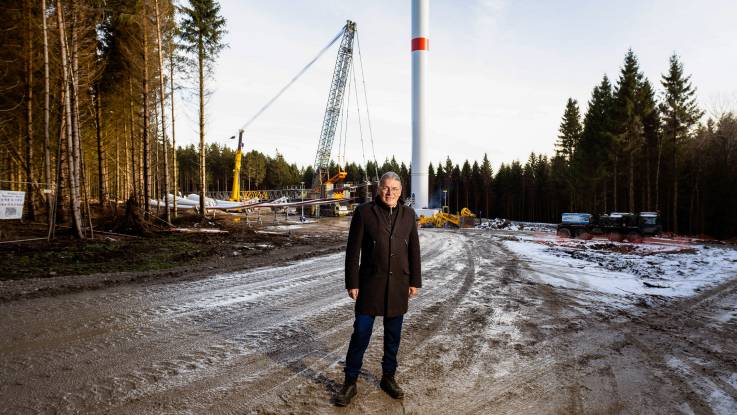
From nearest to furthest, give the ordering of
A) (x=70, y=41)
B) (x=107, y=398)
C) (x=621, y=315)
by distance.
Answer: (x=107, y=398) → (x=621, y=315) → (x=70, y=41)

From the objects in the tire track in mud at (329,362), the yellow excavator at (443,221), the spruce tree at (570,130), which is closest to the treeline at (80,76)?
the tire track in mud at (329,362)

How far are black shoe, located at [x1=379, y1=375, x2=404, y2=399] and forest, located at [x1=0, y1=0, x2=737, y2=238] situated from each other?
12.2 meters

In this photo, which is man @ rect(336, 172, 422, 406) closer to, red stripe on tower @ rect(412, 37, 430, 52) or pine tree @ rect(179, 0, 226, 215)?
pine tree @ rect(179, 0, 226, 215)

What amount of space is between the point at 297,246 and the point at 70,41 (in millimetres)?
10487

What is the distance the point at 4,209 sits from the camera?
1000cm

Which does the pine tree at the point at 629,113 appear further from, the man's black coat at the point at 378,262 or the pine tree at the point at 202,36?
the man's black coat at the point at 378,262

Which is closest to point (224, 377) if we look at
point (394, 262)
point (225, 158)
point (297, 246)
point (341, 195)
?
point (394, 262)

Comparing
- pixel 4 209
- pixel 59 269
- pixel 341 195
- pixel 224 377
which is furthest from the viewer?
pixel 341 195

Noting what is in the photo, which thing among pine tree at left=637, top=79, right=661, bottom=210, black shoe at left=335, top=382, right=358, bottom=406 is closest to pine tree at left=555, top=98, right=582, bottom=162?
pine tree at left=637, top=79, right=661, bottom=210

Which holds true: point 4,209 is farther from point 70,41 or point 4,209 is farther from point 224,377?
point 224,377

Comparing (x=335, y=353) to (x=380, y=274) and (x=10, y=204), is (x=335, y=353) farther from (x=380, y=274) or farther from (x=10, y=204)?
(x=10, y=204)

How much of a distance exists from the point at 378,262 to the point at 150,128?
75.2 feet

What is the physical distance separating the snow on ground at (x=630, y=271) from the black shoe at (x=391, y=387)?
6200 mm

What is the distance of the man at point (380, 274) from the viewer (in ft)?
10.6
